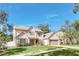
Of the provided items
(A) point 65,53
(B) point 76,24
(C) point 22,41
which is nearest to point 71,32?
(B) point 76,24

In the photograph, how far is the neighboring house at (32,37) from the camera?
2.73m

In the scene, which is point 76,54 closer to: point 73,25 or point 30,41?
point 73,25

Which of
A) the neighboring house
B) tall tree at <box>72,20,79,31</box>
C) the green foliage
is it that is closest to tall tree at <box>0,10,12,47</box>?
the neighboring house

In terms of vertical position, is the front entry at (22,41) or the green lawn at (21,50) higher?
the front entry at (22,41)

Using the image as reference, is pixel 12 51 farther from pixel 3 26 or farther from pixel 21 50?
pixel 3 26

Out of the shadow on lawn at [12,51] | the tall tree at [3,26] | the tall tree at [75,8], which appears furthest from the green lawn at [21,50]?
the tall tree at [75,8]

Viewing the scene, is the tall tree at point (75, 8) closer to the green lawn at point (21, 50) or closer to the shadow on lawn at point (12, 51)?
the green lawn at point (21, 50)

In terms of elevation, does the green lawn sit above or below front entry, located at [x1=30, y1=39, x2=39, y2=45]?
below

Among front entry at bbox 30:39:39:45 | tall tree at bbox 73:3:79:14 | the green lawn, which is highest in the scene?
tall tree at bbox 73:3:79:14

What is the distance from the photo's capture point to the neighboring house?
273 centimetres

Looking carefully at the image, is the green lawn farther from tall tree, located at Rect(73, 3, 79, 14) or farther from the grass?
tall tree, located at Rect(73, 3, 79, 14)

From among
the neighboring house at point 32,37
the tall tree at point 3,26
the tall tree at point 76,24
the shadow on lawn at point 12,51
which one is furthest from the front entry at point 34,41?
the tall tree at point 76,24

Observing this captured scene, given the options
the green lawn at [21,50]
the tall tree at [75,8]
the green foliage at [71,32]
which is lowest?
the green lawn at [21,50]

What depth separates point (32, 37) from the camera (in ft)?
9.00
